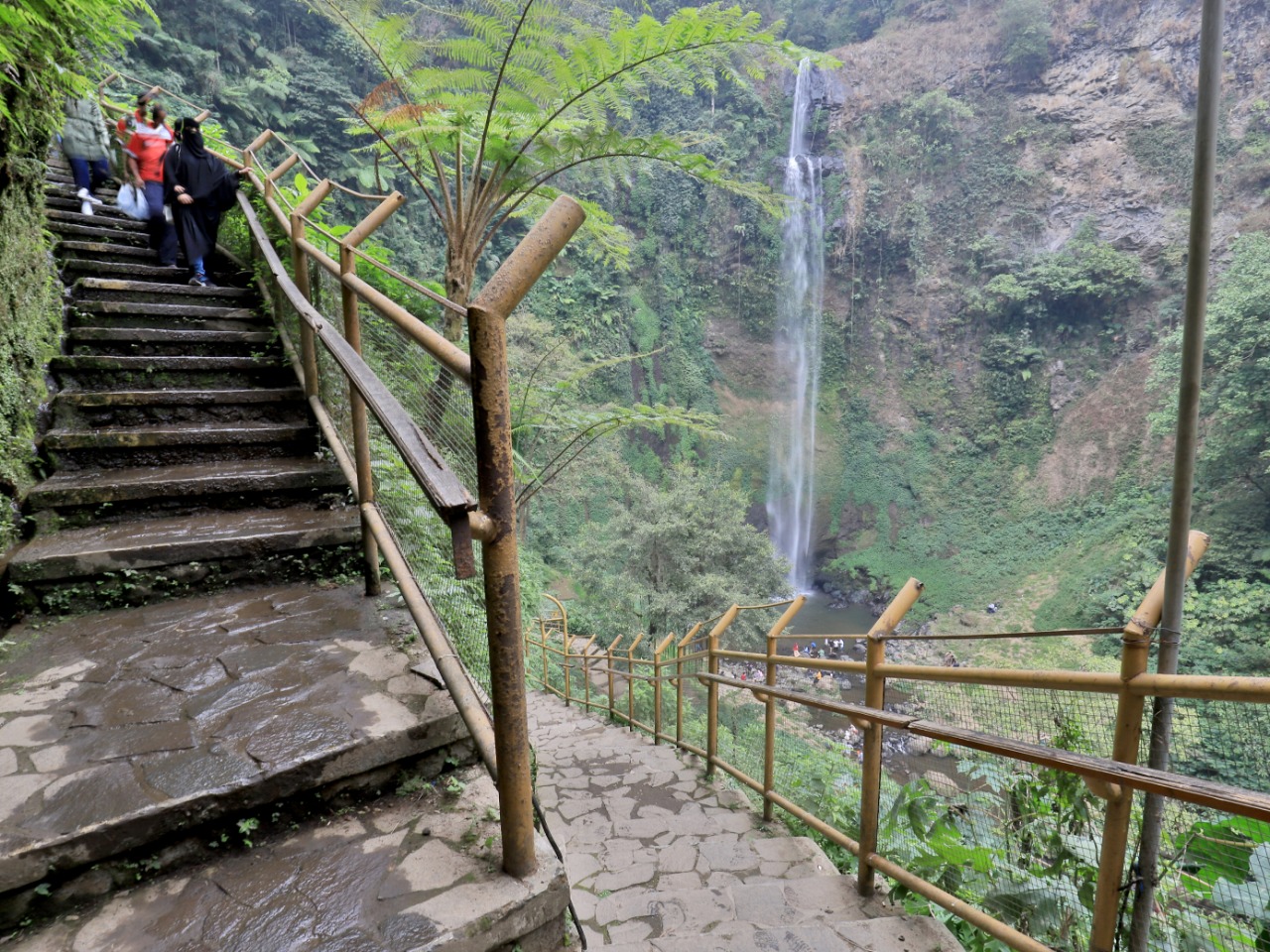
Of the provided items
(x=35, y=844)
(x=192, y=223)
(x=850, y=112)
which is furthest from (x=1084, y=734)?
(x=850, y=112)

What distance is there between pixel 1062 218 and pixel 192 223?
2774 cm

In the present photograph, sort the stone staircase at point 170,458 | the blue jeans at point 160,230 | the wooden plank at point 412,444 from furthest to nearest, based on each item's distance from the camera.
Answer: the blue jeans at point 160,230, the stone staircase at point 170,458, the wooden plank at point 412,444

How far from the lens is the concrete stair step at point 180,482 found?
7.89ft

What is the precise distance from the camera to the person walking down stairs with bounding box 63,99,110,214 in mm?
5367

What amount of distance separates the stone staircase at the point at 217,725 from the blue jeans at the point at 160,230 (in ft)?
5.70

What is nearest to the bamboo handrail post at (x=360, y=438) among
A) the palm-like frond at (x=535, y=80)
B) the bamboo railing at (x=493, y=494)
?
the bamboo railing at (x=493, y=494)

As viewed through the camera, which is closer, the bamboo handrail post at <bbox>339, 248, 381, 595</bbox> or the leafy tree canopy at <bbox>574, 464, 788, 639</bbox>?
the bamboo handrail post at <bbox>339, 248, 381, 595</bbox>

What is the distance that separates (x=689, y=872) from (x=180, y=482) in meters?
2.86

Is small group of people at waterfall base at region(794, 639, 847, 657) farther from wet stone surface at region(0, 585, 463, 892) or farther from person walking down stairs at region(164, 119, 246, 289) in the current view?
wet stone surface at region(0, 585, 463, 892)

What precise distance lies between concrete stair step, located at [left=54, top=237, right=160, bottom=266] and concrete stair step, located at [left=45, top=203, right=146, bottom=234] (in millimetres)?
452

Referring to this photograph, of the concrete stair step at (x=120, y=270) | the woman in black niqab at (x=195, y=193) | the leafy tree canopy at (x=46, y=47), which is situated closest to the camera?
the leafy tree canopy at (x=46, y=47)

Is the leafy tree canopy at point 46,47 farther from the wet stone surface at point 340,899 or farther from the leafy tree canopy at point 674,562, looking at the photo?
the leafy tree canopy at point 674,562

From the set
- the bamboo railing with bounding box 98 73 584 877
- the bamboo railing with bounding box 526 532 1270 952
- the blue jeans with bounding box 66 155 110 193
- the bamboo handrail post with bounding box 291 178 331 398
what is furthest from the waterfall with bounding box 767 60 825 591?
the bamboo railing with bounding box 98 73 584 877

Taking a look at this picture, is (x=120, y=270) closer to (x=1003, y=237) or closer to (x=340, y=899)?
(x=340, y=899)
